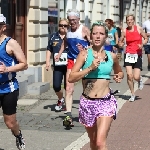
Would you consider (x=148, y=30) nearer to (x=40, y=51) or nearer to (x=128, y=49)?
(x=40, y=51)

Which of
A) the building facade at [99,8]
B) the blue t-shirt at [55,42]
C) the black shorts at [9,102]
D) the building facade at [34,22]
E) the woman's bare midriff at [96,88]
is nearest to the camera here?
the woman's bare midriff at [96,88]

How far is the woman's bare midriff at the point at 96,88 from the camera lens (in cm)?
604

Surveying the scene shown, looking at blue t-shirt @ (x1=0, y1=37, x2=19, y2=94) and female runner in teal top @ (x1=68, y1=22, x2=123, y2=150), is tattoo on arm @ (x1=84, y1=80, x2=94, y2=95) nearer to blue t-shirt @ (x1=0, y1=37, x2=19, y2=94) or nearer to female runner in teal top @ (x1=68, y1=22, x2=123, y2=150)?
female runner in teal top @ (x1=68, y1=22, x2=123, y2=150)

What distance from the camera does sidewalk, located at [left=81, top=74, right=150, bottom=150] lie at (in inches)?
306

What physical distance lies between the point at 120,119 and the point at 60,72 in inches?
54.9

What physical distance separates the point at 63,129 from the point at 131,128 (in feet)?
3.56

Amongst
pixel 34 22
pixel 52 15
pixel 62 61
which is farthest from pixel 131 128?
pixel 52 15

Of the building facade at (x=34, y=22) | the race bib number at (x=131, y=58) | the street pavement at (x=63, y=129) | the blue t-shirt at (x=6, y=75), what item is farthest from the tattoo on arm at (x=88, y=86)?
the building facade at (x=34, y=22)

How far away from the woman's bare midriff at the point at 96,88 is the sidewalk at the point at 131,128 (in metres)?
1.64

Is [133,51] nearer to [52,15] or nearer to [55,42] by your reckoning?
[55,42]

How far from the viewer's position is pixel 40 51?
1527cm

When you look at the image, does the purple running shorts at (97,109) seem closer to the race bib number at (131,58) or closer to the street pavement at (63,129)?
the street pavement at (63,129)

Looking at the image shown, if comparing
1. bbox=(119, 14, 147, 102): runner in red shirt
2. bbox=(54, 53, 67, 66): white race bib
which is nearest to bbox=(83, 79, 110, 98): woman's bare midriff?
bbox=(54, 53, 67, 66): white race bib

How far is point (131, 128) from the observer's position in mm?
9062
